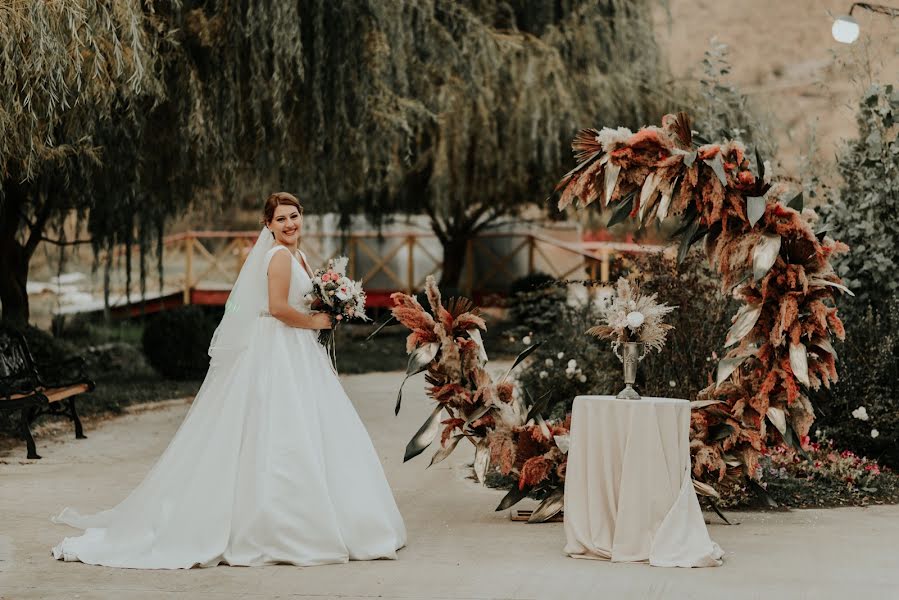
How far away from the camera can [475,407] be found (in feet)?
22.5

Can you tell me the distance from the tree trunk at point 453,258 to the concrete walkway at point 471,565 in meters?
13.3

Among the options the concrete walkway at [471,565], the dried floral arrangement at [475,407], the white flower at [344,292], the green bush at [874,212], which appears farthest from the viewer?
the green bush at [874,212]

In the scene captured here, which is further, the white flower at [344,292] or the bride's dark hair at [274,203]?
the bride's dark hair at [274,203]

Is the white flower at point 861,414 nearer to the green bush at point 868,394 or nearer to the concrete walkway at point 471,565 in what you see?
the green bush at point 868,394

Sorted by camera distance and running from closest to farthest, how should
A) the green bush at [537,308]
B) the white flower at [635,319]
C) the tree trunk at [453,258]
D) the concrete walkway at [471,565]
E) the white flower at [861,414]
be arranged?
the concrete walkway at [471,565], the white flower at [635,319], the white flower at [861,414], the green bush at [537,308], the tree trunk at [453,258]

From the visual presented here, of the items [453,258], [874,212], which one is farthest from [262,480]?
[453,258]

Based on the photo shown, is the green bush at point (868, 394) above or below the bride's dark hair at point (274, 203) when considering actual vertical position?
below

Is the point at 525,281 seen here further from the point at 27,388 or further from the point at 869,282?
the point at 27,388

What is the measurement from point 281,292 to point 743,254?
2.65 metres

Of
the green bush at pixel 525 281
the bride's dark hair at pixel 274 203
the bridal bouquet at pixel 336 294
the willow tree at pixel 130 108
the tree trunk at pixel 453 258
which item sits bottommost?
the green bush at pixel 525 281

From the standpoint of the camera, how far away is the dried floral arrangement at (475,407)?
6.78m

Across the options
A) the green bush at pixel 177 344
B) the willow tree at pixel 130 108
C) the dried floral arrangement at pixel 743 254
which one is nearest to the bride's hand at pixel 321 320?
the dried floral arrangement at pixel 743 254

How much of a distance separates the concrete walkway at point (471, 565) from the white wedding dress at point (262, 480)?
5.6 inches

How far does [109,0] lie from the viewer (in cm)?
884
